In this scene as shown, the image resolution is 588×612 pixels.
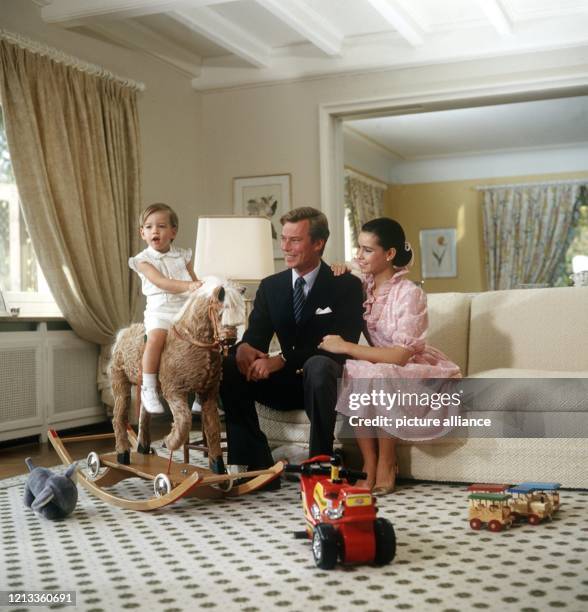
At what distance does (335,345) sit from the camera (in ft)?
10.0

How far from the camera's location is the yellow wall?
35.0 ft

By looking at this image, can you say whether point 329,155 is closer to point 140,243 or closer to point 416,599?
point 140,243

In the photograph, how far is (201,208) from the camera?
6832 millimetres

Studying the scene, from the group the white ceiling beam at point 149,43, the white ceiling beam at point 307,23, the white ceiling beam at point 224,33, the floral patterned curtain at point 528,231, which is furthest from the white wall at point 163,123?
the floral patterned curtain at point 528,231

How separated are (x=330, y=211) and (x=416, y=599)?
474 centimetres

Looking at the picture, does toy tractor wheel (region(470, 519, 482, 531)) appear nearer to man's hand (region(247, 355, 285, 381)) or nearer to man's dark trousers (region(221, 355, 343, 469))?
man's dark trousers (region(221, 355, 343, 469))

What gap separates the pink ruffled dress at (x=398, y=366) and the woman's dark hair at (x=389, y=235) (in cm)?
8

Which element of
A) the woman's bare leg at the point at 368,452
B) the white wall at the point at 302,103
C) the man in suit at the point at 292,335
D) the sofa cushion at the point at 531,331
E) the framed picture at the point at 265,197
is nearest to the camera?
the woman's bare leg at the point at 368,452

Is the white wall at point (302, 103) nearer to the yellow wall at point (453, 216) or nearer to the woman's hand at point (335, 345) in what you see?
the woman's hand at point (335, 345)

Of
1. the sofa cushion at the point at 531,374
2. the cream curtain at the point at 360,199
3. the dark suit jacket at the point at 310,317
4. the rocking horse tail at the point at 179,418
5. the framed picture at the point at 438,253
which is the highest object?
the cream curtain at the point at 360,199

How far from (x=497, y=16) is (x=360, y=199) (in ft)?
14.7

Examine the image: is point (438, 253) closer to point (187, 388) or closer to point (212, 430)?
point (212, 430)

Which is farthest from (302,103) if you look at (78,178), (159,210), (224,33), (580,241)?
(580,241)

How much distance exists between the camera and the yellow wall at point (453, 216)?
35.0ft
